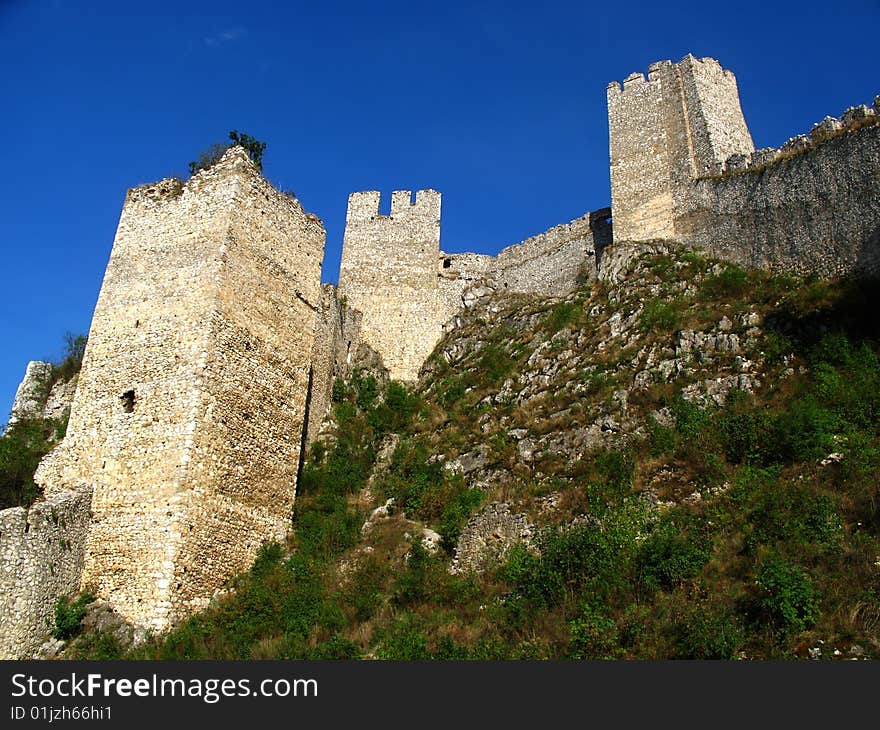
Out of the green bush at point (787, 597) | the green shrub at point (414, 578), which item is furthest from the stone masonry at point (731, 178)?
the green shrub at point (414, 578)

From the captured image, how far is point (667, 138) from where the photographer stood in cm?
2586

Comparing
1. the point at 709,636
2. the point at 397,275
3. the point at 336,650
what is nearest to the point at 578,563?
the point at 709,636

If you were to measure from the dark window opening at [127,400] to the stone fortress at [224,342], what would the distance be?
0.03 m

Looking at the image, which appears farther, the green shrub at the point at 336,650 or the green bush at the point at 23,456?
the green bush at the point at 23,456

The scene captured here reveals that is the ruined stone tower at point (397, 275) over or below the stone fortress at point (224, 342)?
over

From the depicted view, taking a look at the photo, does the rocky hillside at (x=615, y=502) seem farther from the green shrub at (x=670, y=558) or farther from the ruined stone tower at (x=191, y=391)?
the ruined stone tower at (x=191, y=391)

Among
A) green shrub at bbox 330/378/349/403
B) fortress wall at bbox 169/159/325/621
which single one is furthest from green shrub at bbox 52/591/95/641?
green shrub at bbox 330/378/349/403

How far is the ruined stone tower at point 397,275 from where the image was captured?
27531 mm

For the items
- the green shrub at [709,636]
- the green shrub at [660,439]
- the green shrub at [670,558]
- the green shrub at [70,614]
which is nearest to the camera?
the green shrub at [709,636]

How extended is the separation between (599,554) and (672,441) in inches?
168

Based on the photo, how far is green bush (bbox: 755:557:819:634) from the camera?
9188 mm

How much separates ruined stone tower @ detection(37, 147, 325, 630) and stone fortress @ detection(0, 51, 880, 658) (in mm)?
40

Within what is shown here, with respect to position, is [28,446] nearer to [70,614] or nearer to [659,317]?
[70,614]

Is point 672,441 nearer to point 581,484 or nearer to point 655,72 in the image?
point 581,484
